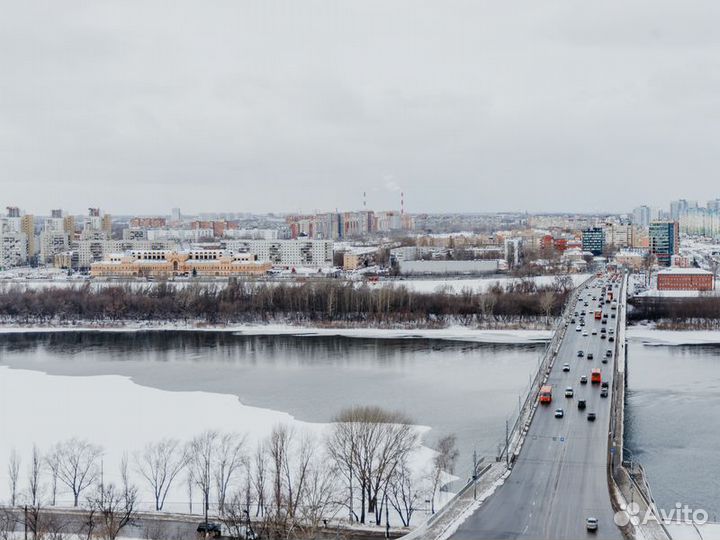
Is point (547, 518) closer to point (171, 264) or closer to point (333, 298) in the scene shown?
point (333, 298)

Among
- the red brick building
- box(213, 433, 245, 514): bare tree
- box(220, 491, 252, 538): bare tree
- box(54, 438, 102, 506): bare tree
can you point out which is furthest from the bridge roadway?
the red brick building

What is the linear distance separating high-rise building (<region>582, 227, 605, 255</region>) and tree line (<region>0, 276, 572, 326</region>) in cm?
1626

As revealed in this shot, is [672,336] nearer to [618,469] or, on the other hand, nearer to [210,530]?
[618,469]

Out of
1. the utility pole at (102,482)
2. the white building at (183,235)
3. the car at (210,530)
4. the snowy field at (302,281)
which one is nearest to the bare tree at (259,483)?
the car at (210,530)

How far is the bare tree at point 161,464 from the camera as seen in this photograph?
19.5ft

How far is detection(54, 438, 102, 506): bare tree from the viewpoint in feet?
20.0

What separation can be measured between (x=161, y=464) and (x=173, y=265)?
22.0 metres

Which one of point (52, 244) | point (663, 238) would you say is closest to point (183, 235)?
point (52, 244)

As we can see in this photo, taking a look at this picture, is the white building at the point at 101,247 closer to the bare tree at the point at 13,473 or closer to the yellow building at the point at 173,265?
the yellow building at the point at 173,265

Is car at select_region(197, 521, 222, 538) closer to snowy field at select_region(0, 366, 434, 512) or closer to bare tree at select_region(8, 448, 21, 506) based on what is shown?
snowy field at select_region(0, 366, 434, 512)

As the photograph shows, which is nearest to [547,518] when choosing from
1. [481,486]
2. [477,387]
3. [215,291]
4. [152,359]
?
[481,486]

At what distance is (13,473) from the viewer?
618 centimetres

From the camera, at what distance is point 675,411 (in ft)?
27.7

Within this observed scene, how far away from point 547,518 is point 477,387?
5033 millimetres
